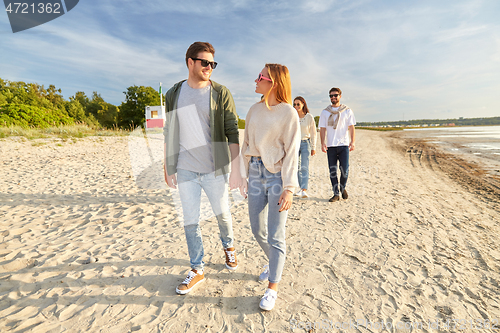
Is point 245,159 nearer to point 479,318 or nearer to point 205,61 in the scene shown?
point 205,61

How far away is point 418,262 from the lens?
10.9 feet

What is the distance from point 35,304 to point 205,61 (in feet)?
9.92

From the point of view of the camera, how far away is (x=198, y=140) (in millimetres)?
2596

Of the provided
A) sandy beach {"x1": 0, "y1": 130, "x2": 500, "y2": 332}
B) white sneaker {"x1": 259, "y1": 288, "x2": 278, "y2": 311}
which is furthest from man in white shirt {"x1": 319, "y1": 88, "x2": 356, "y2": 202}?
white sneaker {"x1": 259, "y1": 288, "x2": 278, "y2": 311}

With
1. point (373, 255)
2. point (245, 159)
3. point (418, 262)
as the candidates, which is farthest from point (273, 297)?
point (418, 262)

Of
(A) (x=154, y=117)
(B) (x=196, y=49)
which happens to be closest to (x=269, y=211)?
(B) (x=196, y=49)

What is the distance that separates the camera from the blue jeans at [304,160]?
5.91m

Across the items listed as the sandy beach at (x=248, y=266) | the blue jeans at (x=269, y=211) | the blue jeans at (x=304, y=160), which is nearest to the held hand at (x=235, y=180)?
the blue jeans at (x=269, y=211)

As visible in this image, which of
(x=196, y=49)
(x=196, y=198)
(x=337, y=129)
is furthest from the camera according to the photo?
(x=337, y=129)

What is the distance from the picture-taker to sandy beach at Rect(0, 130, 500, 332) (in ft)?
7.82

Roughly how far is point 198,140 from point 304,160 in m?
3.88

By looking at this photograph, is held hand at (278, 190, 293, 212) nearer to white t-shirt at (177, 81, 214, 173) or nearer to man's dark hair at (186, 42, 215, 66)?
white t-shirt at (177, 81, 214, 173)

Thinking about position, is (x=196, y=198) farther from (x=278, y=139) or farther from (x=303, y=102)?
(x=303, y=102)

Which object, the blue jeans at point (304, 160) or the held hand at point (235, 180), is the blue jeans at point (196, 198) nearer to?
the held hand at point (235, 180)
